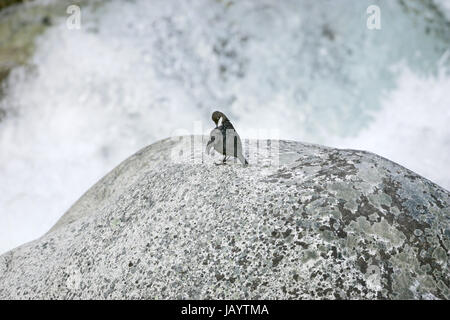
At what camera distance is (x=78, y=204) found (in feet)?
32.4

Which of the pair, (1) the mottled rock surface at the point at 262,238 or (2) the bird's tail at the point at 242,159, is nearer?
(1) the mottled rock surface at the point at 262,238

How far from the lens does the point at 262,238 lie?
5.82 m

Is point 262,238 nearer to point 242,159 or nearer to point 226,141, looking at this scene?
point 242,159

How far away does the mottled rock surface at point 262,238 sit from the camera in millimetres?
A: 5391

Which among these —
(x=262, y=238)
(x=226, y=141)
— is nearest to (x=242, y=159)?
(x=226, y=141)

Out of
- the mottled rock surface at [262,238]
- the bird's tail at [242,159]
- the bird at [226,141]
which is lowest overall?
the mottled rock surface at [262,238]

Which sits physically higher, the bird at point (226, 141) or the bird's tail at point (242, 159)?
the bird at point (226, 141)

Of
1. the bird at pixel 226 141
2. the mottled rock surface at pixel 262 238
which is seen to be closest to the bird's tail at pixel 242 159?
the bird at pixel 226 141

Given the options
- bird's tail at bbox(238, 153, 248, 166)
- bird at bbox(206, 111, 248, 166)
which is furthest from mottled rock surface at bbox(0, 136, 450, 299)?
bird at bbox(206, 111, 248, 166)

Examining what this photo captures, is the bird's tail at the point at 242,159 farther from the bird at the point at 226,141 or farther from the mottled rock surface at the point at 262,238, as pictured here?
the mottled rock surface at the point at 262,238

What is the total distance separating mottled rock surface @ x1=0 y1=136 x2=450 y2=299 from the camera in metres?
5.39
